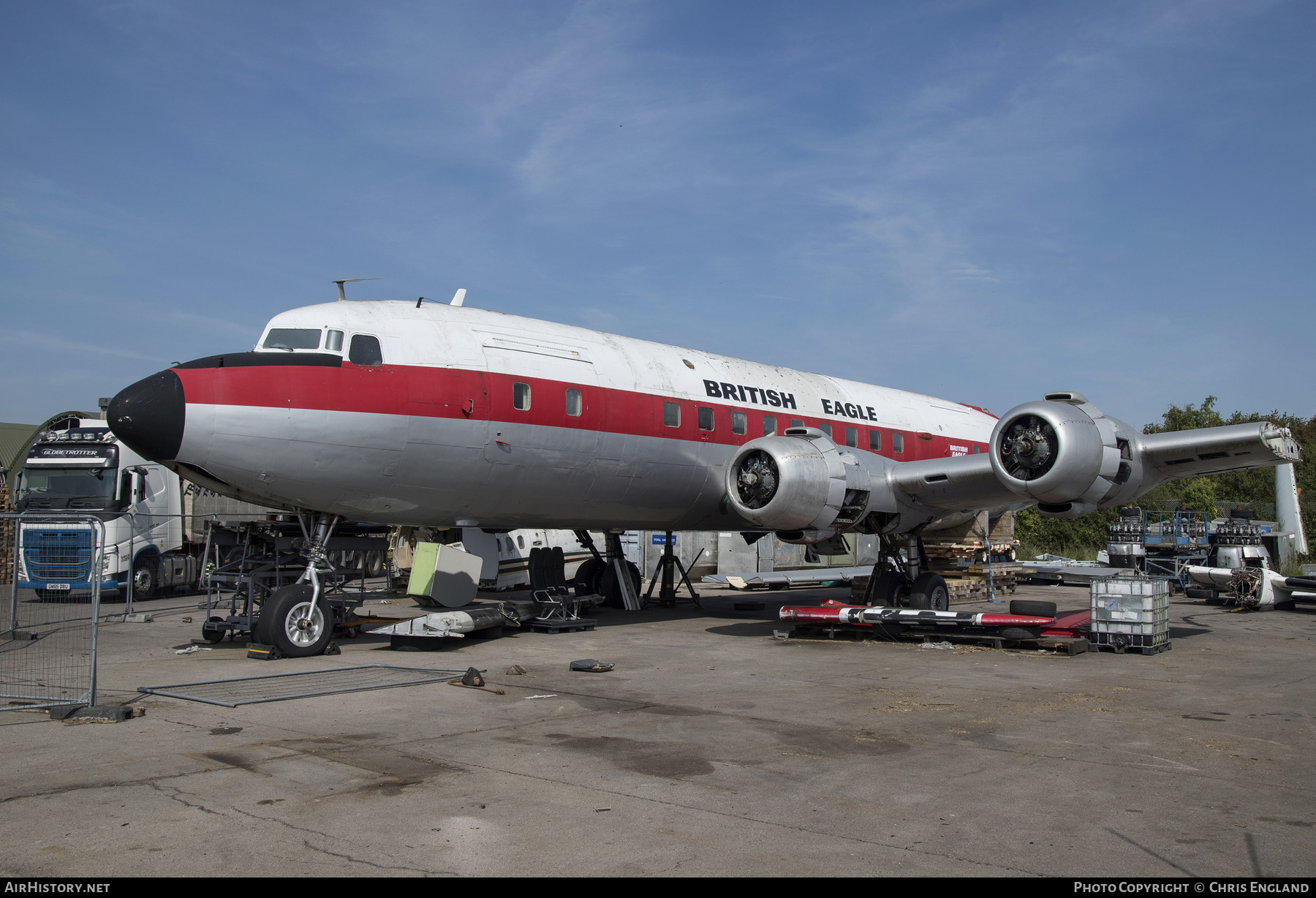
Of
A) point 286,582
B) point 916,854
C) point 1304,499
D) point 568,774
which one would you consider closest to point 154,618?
point 286,582

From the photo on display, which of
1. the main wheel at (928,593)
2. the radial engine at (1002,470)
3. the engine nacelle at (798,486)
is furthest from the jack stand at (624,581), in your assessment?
the main wheel at (928,593)

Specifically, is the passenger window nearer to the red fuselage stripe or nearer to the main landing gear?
the red fuselage stripe

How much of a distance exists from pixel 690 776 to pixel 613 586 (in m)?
13.4

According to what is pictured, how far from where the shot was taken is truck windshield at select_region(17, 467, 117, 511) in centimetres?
2222

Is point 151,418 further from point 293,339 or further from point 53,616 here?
point 53,616

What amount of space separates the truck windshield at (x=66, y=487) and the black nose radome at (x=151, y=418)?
13.8 m

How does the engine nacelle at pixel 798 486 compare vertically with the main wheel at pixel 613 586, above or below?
above

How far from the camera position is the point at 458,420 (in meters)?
12.2

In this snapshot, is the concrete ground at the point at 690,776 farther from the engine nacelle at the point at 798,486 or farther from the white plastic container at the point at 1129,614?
the engine nacelle at the point at 798,486

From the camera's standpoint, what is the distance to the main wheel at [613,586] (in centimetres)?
1948

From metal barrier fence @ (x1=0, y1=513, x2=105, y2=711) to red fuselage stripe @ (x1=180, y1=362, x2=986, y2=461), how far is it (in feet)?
7.21

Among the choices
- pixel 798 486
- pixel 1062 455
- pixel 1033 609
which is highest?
pixel 1062 455

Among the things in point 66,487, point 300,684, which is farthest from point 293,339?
point 66,487

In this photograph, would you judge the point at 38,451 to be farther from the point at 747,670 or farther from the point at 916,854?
the point at 916,854
